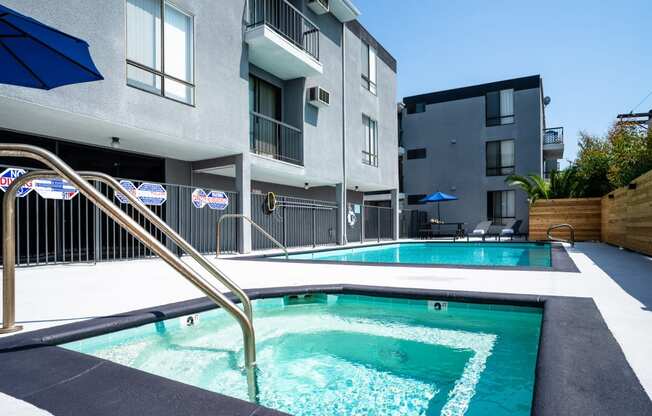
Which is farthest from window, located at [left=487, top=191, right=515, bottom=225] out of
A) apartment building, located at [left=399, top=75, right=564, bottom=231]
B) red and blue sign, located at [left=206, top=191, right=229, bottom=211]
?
red and blue sign, located at [left=206, top=191, right=229, bottom=211]

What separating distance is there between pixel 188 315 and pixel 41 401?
1941 mm

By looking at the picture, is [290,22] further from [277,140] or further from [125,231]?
[125,231]

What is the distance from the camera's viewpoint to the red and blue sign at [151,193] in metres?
8.80

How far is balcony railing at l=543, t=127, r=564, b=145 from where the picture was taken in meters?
26.9

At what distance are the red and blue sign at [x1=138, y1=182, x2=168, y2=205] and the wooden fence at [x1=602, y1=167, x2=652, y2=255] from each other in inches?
400

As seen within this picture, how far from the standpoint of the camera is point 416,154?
2816 cm

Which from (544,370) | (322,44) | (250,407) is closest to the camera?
(250,407)

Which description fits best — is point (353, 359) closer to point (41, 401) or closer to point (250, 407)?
point (250, 407)

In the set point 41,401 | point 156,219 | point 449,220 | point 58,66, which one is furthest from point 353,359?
point 449,220

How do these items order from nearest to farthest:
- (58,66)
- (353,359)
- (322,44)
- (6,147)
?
(6,147), (353,359), (58,66), (322,44)

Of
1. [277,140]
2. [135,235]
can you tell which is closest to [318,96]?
[277,140]

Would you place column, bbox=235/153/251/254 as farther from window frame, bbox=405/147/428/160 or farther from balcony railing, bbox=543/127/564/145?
balcony railing, bbox=543/127/564/145

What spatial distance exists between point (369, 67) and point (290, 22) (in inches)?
228

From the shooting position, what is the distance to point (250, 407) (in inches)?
64.6
